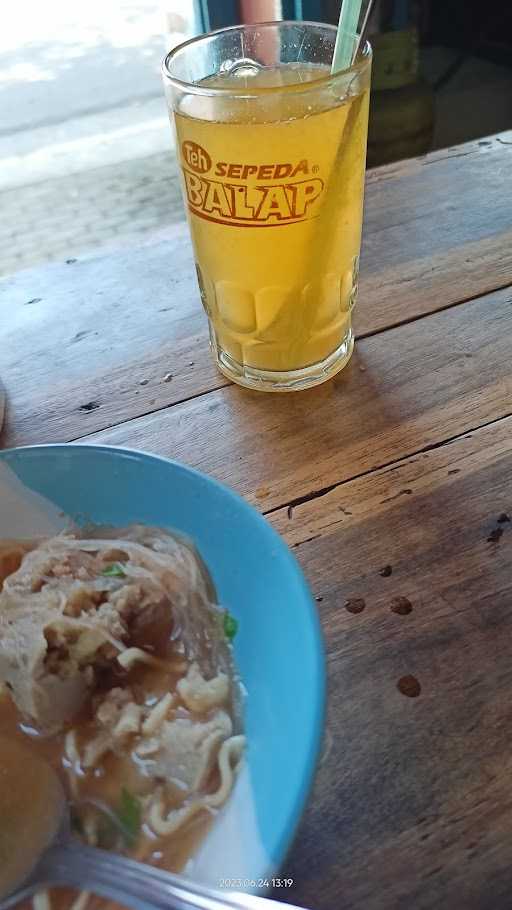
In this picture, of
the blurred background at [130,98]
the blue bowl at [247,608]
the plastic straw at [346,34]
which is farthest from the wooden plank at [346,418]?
the blurred background at [130,98]

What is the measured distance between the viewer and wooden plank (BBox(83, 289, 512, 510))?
2.06 ft

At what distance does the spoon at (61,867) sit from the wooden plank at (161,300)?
1.08 feet

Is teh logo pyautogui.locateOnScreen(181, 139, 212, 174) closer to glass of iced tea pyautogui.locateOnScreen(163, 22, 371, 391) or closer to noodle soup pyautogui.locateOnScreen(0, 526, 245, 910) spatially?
glass of iced tea pyautogui.locateOnScreen(163, 22, 371, 391)

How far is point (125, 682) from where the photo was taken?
48 cm

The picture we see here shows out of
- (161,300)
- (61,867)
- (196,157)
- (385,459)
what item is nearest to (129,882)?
(61,867)

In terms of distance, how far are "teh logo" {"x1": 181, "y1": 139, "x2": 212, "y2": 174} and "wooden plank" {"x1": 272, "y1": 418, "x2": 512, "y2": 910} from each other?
264 mm

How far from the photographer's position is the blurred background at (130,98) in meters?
2.22

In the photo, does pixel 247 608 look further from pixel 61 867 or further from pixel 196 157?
pixel 196 157

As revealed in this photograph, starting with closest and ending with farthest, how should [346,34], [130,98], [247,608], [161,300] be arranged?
[247,608], [346,34], [161,300], [130,98]

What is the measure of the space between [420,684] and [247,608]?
12 cm
